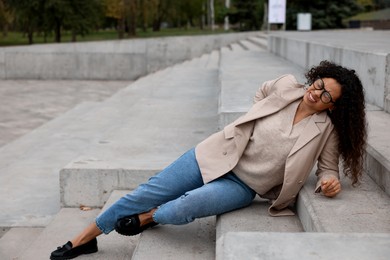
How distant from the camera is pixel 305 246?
2311 mm

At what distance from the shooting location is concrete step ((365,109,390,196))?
3230 mm

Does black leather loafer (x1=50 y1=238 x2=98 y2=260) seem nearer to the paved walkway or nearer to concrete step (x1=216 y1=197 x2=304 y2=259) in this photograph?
concrete step (x1=216 y1=197 x2=304 y2=259)

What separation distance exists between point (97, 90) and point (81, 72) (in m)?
3.95

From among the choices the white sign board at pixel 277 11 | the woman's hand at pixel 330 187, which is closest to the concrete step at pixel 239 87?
the woman's hand at pixel 330 187

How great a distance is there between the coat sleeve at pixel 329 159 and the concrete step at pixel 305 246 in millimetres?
827

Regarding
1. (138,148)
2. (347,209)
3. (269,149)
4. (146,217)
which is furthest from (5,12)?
(347,209)

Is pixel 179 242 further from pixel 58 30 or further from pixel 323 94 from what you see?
pixel 58 30

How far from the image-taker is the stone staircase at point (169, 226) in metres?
2.40

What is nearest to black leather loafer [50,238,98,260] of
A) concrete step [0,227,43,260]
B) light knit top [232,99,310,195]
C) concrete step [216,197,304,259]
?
concrete step [0,227,43,260]

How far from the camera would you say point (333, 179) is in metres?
3.16

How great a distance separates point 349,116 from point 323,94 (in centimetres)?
17

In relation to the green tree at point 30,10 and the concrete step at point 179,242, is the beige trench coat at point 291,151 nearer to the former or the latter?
the concrete step at point 179,242

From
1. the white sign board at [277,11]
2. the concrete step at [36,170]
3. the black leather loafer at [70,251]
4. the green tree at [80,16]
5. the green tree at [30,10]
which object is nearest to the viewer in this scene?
the black leather loafer at [70,251]

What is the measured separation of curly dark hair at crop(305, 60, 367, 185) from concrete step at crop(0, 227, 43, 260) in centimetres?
224
